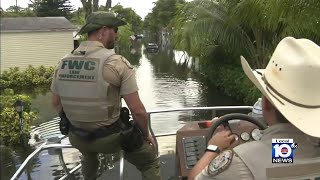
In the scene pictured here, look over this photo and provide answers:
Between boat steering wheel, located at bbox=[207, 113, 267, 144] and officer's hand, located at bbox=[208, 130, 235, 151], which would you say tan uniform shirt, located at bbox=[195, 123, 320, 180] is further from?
boat steering wheel, located at bbox=[207, 113, 267, 144]

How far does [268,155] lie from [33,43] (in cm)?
2468

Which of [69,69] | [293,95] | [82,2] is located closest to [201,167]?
[293,95]

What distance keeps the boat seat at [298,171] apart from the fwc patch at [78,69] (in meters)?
1.61

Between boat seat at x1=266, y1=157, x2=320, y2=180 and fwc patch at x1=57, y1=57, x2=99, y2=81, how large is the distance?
1.61 meters

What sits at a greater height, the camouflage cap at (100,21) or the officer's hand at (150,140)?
the camouflage cap at (100,21)

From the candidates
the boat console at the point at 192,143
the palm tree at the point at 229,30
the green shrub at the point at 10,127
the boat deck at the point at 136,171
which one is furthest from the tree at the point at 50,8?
the boat console at the point at 192,143

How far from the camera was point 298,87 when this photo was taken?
5.18 ft

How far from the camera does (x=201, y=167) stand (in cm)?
167

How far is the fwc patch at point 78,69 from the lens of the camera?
281 cm

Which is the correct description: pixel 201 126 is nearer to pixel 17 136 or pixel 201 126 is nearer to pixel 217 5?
pixel 17 136

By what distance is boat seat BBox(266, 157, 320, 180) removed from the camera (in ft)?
4.74

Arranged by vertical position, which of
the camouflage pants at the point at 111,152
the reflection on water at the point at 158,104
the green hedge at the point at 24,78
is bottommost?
the green hedge at the point at 24,78

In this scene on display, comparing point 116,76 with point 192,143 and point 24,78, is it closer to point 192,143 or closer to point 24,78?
point 192,143

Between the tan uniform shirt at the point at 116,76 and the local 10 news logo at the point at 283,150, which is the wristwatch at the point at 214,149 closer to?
the local 10 news logo at the point at 283,150
